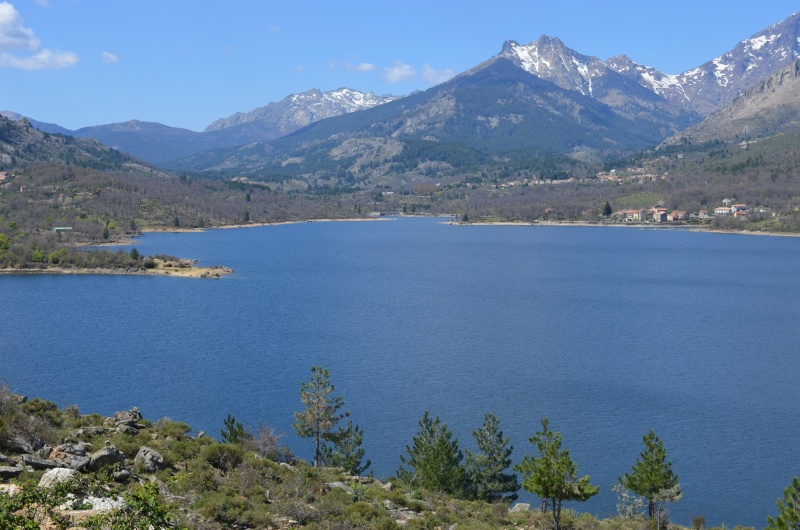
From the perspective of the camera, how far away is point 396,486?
95.5 feet

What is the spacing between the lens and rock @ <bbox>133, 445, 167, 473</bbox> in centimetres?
2325

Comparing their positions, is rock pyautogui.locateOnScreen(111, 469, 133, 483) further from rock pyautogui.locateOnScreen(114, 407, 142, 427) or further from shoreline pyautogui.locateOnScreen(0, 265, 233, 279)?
shoreline pyautogui.locateOnScreen(0, 265, 233, 279)

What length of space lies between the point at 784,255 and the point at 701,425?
11149cm

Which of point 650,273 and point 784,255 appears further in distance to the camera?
point 784,255

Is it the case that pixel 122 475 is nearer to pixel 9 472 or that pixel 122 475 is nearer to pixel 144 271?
pixel 9 472

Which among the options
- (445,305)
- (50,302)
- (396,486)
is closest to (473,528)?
(396,486)

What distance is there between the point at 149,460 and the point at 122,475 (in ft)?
7.35

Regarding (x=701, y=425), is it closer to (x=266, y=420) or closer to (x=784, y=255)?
(x=266, y=420)

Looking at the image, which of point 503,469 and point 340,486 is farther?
point 503,469

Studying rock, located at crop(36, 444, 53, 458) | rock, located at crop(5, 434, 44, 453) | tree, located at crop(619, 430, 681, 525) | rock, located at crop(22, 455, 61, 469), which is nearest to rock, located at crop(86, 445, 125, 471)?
rock, located at crop(22, 455, 61, 469)

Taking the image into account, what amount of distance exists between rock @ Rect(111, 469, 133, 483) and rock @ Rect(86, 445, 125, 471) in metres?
0.78

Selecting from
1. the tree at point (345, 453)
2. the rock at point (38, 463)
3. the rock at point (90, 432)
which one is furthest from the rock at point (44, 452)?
the tree at point (345, 453)

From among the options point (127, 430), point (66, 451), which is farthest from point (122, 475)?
point (127, 430)

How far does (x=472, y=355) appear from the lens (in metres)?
64.1
